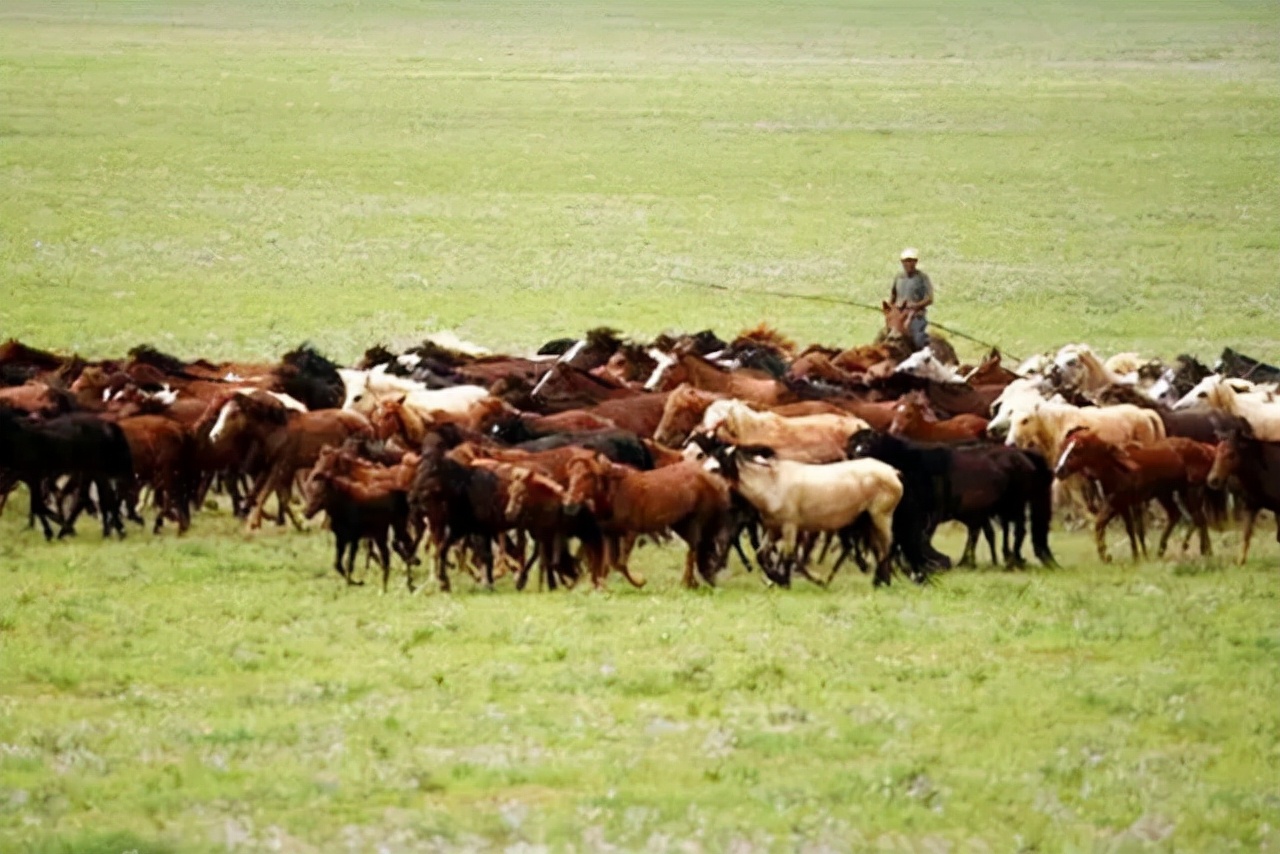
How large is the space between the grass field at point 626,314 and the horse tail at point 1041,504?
1.01 ft

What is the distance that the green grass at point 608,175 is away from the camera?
32.3 metres

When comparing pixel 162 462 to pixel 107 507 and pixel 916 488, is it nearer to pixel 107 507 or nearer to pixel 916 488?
pixel 107 507

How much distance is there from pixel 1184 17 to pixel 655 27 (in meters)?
17.2

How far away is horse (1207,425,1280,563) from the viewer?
15.4 metres

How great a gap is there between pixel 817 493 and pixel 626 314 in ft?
56.6

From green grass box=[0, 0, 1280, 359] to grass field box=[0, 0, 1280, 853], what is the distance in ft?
0.60

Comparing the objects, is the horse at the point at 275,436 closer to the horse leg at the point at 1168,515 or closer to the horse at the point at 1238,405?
the horse leg at the point at 1168,515

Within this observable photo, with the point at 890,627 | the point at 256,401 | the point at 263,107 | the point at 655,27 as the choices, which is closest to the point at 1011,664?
the point at 890,627

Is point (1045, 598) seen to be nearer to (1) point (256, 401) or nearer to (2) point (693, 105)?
(1) point (256, 401)

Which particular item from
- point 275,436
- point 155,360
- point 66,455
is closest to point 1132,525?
point 275,436

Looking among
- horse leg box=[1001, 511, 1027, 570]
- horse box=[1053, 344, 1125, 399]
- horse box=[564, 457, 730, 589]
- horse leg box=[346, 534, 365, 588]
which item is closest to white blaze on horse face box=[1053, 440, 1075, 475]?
horse leg box=[1001, 511, 1027, 570]

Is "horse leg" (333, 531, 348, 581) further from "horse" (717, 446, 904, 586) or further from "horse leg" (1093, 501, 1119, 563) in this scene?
"horse leg" (1093, 501, 1119, 563)

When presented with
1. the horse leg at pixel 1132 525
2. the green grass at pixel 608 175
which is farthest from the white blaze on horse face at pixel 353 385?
the green grass at pixel 608 175

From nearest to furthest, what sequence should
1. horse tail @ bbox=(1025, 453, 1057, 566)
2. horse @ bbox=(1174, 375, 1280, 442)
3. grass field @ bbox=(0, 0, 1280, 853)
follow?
grass field @ bbox=(0, 0, 1280, 853) < horse tail @ bbox=(1025, 453, 1057, 566) < horse @ bbox=(1174, 375, 1280, 442)
